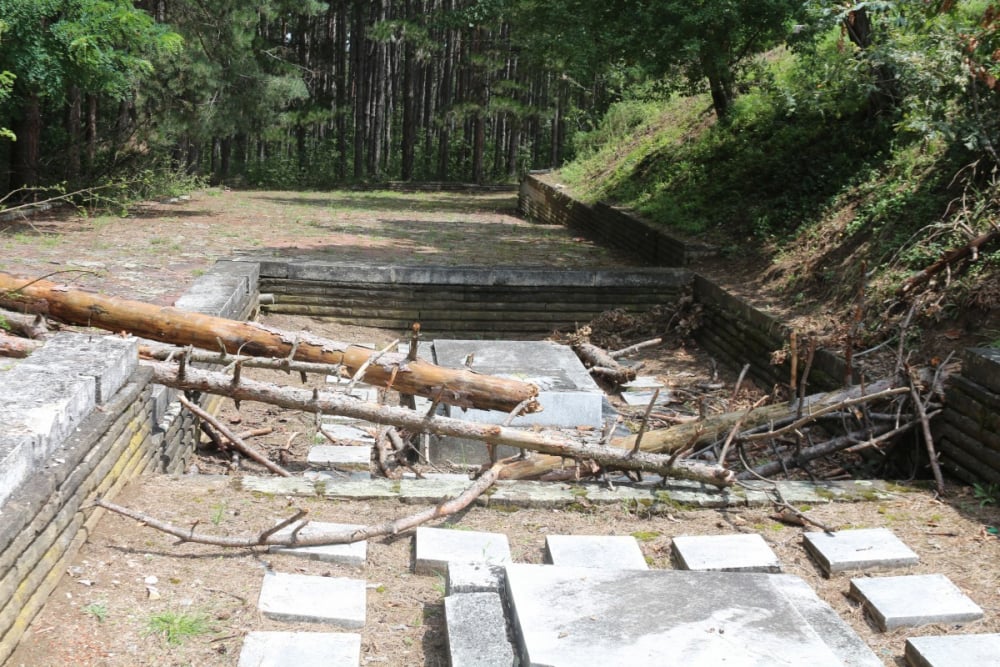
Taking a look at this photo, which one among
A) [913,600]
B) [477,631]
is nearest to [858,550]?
[913,600]

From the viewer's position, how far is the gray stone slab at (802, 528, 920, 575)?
12.5 feet

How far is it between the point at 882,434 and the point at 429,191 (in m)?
19.9

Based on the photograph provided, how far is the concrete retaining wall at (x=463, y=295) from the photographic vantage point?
9.82m

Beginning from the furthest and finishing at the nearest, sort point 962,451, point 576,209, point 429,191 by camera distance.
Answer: point 429,191, point 576,209, point 962,451

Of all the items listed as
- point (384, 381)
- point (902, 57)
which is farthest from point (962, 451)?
point (902, 57)

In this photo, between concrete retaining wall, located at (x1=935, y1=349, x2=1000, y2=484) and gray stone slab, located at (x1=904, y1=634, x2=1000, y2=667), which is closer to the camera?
gray stone slab, located at (x1=904, y1=634, x2=1000, y2=667)

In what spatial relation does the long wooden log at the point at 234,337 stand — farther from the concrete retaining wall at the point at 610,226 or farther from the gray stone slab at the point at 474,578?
the concrete retaining wall at the point at 610,226

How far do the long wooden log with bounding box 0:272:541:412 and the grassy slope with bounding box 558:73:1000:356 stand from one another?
300cm

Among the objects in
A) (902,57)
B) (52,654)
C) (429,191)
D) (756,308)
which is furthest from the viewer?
(429,191)

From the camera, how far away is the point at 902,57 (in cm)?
775

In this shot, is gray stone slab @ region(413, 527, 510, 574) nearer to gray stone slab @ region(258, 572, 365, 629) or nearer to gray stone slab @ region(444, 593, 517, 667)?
gray stone slab @ region(258, 572, 365, 629)

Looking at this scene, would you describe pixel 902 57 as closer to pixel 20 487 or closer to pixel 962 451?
pixel 962 451

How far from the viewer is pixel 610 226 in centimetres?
1344

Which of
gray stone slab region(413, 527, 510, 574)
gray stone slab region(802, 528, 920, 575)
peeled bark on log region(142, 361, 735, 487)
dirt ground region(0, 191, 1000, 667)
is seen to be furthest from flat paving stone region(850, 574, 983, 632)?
gray stone slab region(413, 527, 510, 574)
